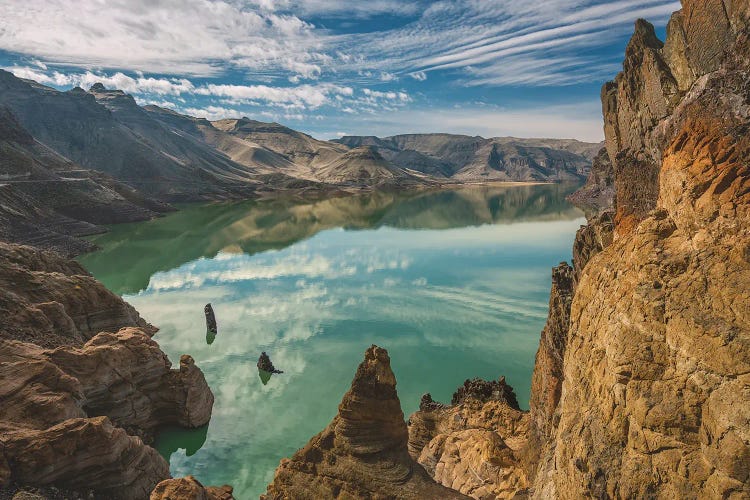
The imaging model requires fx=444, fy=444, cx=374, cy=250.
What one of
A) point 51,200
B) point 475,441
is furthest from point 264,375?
point 51,200

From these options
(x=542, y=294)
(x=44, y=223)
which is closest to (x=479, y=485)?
(x=542, y=294)

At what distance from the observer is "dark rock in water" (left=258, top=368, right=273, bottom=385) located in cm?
3165

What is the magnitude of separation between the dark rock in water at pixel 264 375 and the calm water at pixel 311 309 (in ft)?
1.17

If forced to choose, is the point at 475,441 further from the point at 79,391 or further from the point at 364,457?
the point at 79,391

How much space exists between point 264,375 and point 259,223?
8583 centimetres

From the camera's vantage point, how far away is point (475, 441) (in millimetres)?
16234

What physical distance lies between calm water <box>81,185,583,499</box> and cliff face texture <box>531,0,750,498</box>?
57.3 feet

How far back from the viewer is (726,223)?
266 inches

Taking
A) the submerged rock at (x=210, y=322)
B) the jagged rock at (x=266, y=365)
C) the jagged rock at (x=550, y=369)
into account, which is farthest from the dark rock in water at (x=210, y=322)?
the jagged rock at (x=550, y=369)

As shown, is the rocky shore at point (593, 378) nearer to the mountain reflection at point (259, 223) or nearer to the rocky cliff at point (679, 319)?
the rocky cliff at point (679, 319)

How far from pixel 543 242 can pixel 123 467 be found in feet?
256

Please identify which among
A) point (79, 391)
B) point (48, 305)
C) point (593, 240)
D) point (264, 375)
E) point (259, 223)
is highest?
point (259, 223)

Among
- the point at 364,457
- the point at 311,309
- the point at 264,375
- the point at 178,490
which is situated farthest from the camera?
the point at 311,309

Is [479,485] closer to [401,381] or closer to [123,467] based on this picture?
[123,467]
